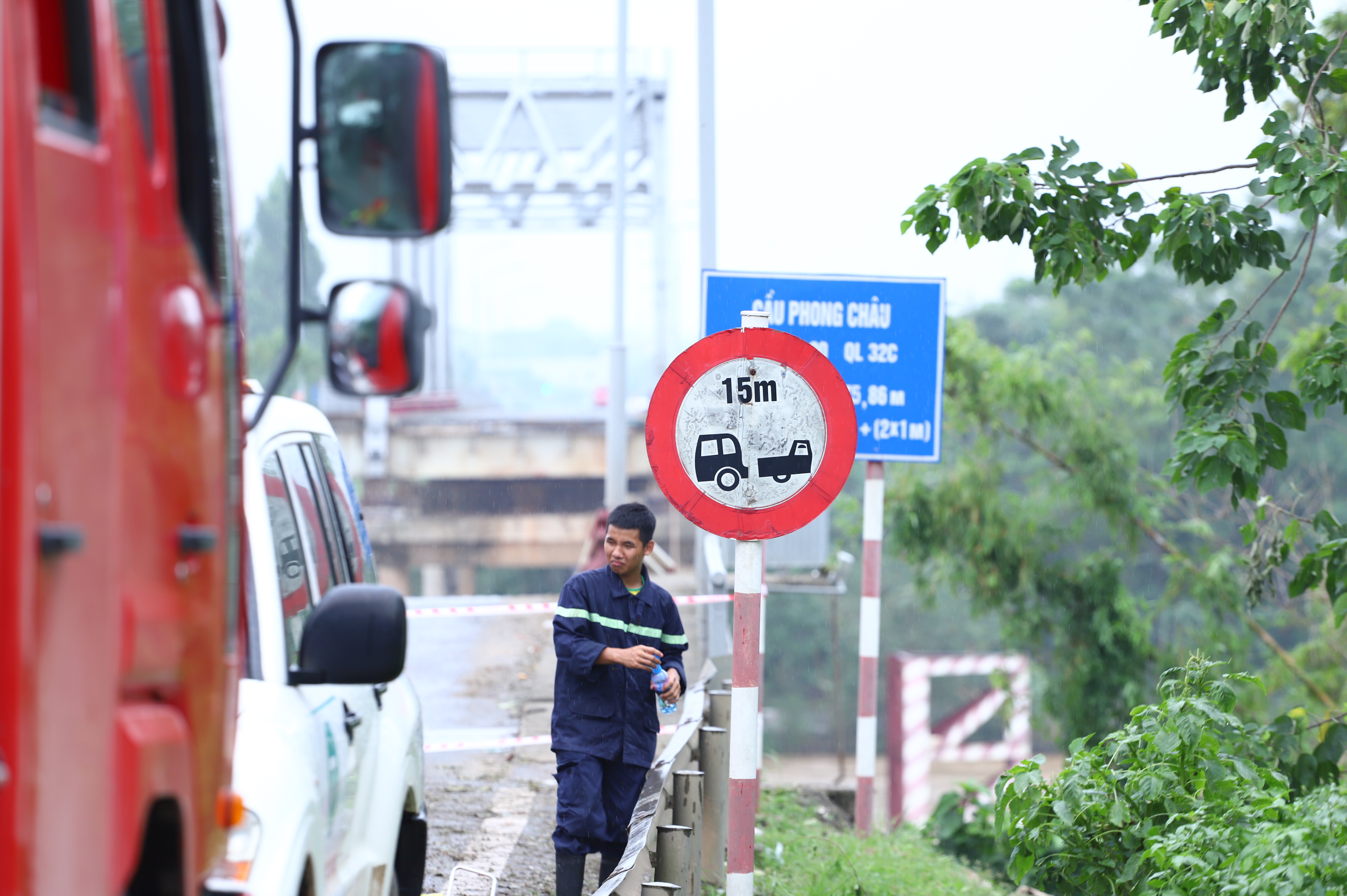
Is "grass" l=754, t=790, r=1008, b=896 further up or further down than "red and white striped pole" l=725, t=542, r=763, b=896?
further down

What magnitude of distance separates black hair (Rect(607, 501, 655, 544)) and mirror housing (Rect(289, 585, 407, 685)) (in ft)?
7.89

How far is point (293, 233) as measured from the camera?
2359 mm

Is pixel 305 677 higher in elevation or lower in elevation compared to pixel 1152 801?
higher

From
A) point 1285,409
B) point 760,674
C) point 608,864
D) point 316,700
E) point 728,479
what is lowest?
point 608,864

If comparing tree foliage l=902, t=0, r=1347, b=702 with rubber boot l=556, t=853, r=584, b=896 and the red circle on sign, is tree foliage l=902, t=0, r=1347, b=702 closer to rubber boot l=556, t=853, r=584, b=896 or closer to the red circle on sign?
the red circle on sign

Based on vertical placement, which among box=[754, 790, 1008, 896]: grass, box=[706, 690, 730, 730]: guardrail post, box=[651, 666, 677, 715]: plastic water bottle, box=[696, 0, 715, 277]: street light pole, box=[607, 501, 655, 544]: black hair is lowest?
box=[754, 790, 1008, 896]: grass

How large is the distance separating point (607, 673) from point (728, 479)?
0.89 meters

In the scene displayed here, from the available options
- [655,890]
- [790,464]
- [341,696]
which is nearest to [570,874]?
[655,890]

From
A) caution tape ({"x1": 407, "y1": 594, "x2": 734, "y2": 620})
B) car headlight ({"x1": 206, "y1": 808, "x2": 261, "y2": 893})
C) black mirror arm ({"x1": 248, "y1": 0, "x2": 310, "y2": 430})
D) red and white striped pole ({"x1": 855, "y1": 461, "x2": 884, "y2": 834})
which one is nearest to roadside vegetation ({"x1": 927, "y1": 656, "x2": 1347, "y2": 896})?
car headlight ({"x1": 206, "y1": 808, "x2": 261, "y2": 893})

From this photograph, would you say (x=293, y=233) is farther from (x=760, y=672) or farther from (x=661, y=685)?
(x=760, y=672)

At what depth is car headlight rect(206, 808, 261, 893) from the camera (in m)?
2.56

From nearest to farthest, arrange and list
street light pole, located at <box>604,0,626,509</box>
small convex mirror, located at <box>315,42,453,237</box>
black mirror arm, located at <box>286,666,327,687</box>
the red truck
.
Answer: the red truck
small convex mirror, located at <box>315,42,453,237</box>
black mirror arm, located at <box>286,666,327,687</box>
street light pole, located at <box>604,0,626,509</box>

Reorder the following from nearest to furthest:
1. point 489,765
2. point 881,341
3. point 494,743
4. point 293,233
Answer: point 293,233, point 881,341, point 494,743, point 489,765

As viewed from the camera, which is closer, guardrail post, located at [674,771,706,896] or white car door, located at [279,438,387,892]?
white car door, located at [279,438,387,892]
